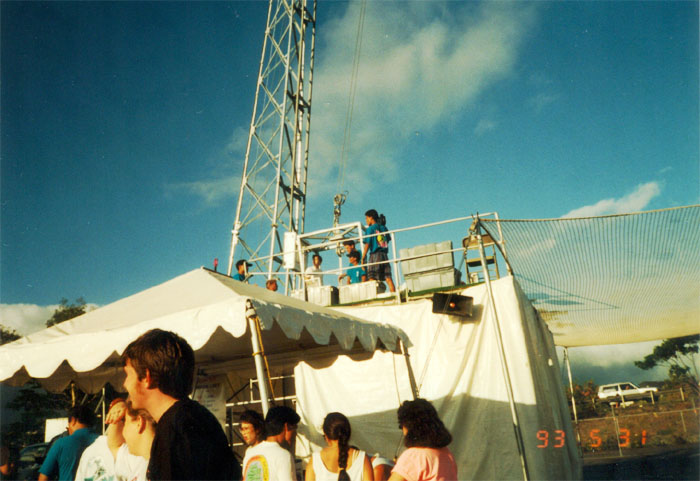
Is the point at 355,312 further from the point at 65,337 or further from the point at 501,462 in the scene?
the point at 65,337

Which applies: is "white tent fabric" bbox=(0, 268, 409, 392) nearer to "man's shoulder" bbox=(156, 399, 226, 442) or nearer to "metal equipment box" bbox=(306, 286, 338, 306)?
"man's shoulder" bbox=(156, 399, 226, 442)

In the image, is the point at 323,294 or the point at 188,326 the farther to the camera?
the point at 323,294

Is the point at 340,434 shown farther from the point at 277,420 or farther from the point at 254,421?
the point at 254,421

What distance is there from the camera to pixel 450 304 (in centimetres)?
727

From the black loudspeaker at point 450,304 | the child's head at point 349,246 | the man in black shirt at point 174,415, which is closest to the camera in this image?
the man in black shirt at point 174,415

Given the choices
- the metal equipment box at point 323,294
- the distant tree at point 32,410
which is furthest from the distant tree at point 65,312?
the metal equipment box at point 323,294

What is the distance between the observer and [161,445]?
4.75ft

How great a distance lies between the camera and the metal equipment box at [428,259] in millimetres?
8406

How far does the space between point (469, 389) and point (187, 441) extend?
6675 millimetres

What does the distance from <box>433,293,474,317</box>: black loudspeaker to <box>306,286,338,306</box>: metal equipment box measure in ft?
8.21

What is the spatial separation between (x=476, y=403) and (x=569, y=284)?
283cm

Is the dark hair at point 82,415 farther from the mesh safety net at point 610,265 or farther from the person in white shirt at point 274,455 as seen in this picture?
the mesh safety net at point 610,265

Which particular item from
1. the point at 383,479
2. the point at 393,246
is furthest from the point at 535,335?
the point at 383,479

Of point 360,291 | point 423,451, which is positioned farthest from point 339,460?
point 360,291
